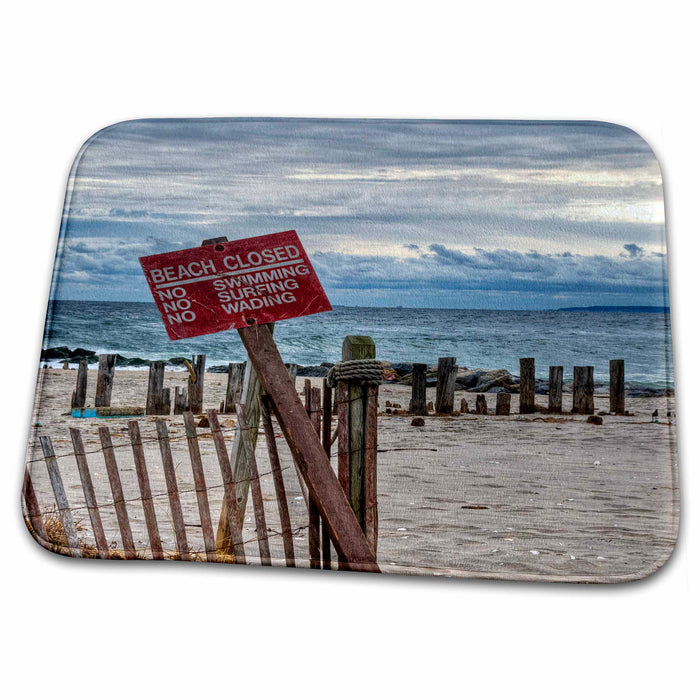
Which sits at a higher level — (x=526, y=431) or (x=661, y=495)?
(x=526, y=431)

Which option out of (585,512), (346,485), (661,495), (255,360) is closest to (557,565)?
(585,512)

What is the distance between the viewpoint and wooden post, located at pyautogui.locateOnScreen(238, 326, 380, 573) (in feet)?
7.73

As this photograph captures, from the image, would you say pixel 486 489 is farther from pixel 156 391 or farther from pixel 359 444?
pixel 156 391

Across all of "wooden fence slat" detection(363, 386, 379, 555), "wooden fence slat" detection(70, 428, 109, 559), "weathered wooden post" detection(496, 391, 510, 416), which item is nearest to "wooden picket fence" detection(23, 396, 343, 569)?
"wooden fence slat" detection(70, 428, 109, 559)

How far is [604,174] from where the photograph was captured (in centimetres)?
245

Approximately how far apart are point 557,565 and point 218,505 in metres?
1.06

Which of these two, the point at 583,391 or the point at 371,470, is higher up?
the point at 583,391

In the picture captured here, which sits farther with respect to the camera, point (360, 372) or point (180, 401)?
point (180, 401)

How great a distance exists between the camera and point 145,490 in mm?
2420

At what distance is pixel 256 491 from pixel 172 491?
0.27m

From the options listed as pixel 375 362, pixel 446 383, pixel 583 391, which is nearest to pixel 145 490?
pixel 375 362

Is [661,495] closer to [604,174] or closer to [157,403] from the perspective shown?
[604,174]

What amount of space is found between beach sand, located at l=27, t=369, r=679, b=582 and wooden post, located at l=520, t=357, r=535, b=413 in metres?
0.03

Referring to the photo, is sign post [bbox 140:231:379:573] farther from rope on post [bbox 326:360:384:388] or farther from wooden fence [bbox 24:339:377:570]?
rope on post [bbox 326:360:384:388]
